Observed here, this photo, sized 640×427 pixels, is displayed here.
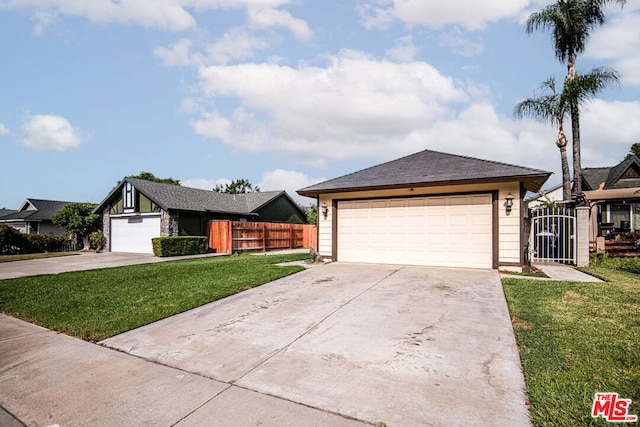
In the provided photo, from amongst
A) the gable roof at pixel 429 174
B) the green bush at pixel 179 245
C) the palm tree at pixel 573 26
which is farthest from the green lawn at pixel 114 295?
the palm tree at pixel 573 26

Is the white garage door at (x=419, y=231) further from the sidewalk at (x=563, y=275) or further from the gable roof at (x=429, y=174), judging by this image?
the sidewalk at (x=563, y=275)

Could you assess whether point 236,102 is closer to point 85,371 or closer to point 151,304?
point 151,304

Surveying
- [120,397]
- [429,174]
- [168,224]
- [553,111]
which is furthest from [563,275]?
[168,224]

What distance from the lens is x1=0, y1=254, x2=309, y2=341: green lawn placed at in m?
5.08

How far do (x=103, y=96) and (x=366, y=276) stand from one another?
40.2 ft

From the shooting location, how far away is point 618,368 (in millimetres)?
3041

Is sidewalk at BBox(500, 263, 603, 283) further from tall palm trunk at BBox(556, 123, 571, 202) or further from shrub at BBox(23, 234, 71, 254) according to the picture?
shrub at BBox(23, 234, 71, 254)

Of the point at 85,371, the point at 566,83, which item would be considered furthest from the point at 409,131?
the point at 85,371

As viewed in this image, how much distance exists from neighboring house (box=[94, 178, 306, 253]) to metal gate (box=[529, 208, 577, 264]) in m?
16.8

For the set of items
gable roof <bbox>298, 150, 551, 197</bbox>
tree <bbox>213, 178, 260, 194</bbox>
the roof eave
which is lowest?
the roof eave

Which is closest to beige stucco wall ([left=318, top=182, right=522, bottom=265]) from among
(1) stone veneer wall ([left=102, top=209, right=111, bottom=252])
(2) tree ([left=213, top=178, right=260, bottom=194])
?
(1) stone veneer wall ([left=102, top=209, right=111, bottom=252])

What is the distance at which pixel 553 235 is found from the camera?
10.8m

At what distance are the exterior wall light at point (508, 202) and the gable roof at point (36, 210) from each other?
33313 millimetres

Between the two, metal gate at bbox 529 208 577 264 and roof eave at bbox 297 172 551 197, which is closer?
roof eave at bbox 297 172 551 197
